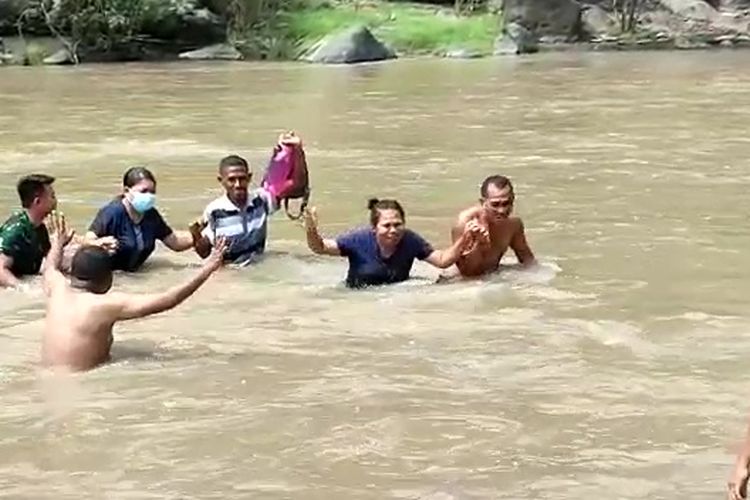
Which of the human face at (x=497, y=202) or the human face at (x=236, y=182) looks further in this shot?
the human face at (x=236, y=182)

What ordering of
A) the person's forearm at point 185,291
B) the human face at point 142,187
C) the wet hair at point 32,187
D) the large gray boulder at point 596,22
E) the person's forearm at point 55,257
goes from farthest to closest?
the large gray boulder at point 596,22
the human face at point 142,187
the wet hair at point 32,187
the person's forearm at point 55,257
the person's forearm at point 185,291

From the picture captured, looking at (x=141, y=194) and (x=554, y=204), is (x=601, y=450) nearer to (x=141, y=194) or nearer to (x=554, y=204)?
(x=141, y=194)

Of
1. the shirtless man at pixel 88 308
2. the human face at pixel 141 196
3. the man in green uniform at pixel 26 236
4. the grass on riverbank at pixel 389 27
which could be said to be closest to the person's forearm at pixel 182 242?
the human face at pixel 141 196

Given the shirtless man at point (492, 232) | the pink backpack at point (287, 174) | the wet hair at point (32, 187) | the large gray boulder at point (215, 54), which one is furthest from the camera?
the large gray boulder at point (215, 54)

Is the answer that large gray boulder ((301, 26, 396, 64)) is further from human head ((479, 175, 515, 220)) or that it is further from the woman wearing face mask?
human head ((479, 175, 515, 220))

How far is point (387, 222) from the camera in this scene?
7805mm

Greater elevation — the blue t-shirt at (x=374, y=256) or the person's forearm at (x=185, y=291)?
the person's forearm at (x=185, y=291)

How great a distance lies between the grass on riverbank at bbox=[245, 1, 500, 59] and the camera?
31.4m

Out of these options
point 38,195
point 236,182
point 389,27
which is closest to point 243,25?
point 389,27

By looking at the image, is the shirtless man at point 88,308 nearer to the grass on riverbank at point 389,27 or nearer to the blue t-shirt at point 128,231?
the blue t-shirt at point 128,231

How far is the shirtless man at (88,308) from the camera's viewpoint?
618 centimetres

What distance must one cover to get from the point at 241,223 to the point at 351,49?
21056 mm

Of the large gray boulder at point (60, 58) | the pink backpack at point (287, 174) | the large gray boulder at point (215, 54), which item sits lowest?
the large gray boulder at point (215, 54)

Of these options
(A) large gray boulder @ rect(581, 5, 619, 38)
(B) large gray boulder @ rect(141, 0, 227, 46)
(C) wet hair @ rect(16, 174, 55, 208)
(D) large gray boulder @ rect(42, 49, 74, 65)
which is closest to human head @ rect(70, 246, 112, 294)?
(C) wet hair @ rect(16, 174, 55, 208)
